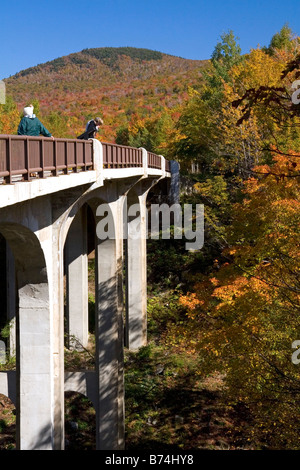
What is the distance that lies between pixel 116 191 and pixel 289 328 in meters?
10.5

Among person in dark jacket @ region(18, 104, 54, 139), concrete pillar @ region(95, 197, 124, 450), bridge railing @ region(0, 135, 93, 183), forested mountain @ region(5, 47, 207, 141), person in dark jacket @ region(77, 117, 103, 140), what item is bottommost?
concrete pillar @ region(95, 197, 124, 450)

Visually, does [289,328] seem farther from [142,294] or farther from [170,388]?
[142,294]

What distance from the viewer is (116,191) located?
63.2 ft

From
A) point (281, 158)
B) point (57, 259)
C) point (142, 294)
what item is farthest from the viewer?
point (142, 294)

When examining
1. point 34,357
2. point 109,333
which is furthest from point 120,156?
point 34,357

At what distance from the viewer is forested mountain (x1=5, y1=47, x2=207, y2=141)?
86.4m

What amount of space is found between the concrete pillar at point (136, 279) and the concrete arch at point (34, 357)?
16.0 m

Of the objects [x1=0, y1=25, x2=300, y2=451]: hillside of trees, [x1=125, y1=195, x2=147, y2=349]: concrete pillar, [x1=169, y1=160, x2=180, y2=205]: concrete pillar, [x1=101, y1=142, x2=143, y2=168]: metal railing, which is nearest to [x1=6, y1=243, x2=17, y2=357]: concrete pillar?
[x1=0, y1=25, x2=300, y2=451]: hillside of trees

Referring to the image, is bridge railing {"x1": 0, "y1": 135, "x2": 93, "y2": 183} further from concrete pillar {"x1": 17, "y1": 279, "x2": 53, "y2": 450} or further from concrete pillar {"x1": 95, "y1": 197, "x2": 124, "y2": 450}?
concrete pillar {"x1": 95, "y1": 197, "x2": 124, "y2": 450}

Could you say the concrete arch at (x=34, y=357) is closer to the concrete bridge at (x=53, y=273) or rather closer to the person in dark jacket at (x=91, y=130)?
the concrete bridge at (x=53, y=273)

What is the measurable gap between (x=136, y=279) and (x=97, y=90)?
4346 inches

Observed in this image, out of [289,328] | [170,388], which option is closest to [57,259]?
[289,328]

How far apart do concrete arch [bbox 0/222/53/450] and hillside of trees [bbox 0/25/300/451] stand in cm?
491
